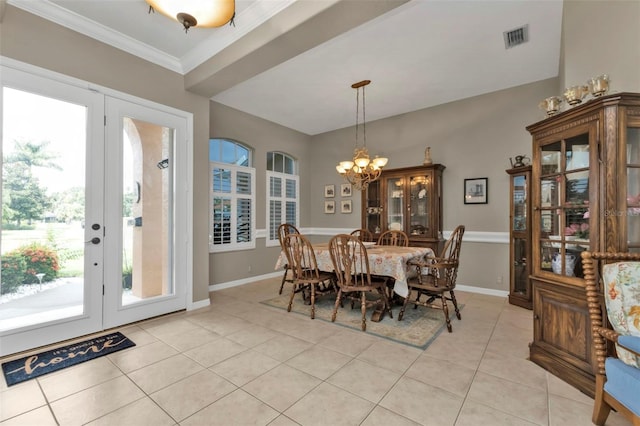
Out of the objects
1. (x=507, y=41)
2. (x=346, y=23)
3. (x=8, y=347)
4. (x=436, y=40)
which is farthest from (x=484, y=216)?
(x=8, y=347)

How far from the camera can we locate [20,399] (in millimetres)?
1836

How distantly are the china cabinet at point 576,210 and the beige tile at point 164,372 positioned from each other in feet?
9.01

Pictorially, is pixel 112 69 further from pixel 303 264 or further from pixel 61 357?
pixel 303 264

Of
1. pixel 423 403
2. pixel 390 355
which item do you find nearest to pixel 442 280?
pixel 390 355

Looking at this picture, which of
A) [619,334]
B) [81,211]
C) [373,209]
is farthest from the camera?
[373,209]

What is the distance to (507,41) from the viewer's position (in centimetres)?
308

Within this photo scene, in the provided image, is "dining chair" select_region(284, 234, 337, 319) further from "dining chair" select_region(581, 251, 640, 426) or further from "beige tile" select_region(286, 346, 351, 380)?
"dining chair" select_region(581, 251, 640, 426)

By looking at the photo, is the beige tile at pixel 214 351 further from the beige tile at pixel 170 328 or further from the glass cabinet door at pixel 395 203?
the glass cabinet door at pixel 395 203

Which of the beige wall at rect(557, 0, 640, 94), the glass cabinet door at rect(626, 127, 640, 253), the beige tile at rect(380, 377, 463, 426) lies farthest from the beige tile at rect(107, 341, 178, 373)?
the beige wall at rect(557, 0, 640, 94)

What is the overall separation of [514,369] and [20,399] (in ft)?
11.5

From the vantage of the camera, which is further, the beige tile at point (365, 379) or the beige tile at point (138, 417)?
the beige tile at point (365, 379)

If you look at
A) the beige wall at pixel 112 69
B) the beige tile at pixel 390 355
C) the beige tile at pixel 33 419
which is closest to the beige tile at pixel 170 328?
the beige wall at pixel 112 69

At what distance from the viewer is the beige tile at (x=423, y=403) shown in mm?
1651

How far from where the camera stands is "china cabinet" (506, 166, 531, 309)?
3779 millimetres
